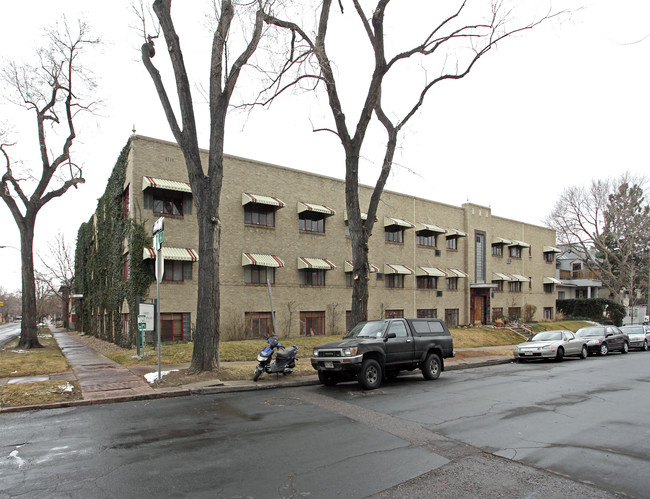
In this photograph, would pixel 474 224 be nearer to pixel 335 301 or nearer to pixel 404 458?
pixel 335 301

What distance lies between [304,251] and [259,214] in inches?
133

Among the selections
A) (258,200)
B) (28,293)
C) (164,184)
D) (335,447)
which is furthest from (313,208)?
(335,447)

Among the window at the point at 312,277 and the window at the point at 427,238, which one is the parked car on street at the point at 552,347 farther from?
the window at the point at 427,238

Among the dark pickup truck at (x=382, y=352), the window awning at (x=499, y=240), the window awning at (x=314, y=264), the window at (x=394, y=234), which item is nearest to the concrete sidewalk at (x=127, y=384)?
the dark pickup truck at (x=382, y=352)

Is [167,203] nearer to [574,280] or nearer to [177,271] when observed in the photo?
[177,271]

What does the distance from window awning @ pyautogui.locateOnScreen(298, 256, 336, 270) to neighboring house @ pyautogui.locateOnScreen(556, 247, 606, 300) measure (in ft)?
140

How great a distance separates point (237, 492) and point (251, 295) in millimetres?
18540

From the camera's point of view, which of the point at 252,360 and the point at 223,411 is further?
the point at 252,360

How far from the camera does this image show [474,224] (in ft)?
123

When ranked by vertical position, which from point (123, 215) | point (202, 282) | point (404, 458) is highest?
point (123, 215)

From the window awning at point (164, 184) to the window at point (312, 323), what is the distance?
9.39 meters

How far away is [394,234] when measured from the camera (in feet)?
102

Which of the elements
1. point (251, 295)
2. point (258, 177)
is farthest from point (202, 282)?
point (258, 177)

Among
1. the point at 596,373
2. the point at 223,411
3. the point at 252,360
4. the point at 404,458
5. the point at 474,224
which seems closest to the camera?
the point at 404,458
